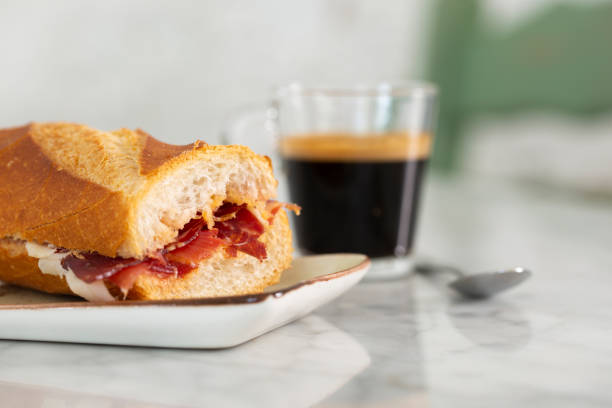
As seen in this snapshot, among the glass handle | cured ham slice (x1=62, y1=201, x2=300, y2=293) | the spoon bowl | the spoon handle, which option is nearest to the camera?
cured ham slice (x1=62, y1=201, x2=300, y2=293)

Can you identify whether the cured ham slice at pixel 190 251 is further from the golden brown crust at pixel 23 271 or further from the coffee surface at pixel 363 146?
the coffee surface at pixel 363 146

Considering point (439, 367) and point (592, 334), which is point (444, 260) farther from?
point (439, 367)

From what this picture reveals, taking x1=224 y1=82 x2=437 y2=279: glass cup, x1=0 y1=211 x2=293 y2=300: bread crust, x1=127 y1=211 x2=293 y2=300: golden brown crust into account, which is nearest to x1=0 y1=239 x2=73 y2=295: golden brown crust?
x1=0 y1=211 x2=293 y2=300: bread crust

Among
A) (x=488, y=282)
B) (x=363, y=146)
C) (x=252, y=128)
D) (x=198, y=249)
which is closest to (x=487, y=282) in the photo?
(x=488, y=282)

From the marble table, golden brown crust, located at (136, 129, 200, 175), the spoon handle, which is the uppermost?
golden brown crust, located at (136, 129, 200, 175)

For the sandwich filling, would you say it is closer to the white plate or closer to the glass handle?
the white plate

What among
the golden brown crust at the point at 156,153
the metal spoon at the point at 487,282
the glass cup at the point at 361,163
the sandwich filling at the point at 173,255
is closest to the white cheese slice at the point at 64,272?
the sandwich filling at the point at 173,255

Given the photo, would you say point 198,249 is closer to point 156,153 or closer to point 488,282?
point 156,153
